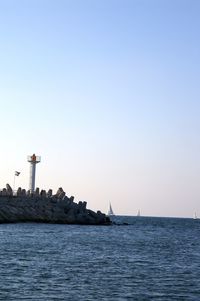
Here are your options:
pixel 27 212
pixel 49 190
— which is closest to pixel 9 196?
pixel 27 212

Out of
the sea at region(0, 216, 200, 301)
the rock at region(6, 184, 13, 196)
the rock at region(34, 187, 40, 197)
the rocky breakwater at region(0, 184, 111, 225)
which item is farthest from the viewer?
the rock at region(34, 187, 40, 197)

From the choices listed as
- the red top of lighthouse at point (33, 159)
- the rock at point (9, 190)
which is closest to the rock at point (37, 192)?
the rock at point (9, 190)

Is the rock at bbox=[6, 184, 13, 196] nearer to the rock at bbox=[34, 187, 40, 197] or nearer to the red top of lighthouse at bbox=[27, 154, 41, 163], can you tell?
the rock at bbox=[34, 187, 40, 197]

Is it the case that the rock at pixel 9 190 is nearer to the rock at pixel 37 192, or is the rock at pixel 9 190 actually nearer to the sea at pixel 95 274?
the rock at pixel 37 192

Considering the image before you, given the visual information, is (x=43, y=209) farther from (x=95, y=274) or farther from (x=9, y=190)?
(x=95, y=274)

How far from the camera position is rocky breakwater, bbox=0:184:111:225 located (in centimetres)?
7431

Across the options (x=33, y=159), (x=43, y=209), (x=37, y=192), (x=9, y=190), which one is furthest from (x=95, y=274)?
(x=33, y=159)

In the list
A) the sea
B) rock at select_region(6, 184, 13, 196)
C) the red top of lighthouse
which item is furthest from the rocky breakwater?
the sea

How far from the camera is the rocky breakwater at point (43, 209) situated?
74312 millimetres

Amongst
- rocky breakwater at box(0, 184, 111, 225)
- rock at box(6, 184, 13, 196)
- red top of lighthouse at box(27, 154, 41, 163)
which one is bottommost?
rocky breakwater at box(0, 184, 111, 225)

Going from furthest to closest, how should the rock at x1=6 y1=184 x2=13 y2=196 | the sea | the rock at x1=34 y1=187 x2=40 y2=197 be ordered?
the rock at x1=34 y1=187 x2=40 y2=197, the rock at x1=6 y1=184 x2=13 y2=196, the sea

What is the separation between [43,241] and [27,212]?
3173 centimetres

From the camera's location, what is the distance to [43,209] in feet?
256

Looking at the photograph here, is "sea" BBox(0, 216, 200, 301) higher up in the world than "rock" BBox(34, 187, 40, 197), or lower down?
lower down
